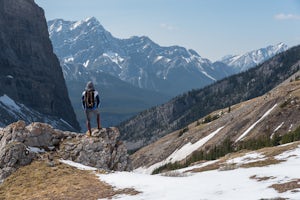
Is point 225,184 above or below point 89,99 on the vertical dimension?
below

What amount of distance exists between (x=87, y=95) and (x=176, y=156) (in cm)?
14213

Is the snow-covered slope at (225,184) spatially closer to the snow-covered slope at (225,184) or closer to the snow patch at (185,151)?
the snow-covered slope at (225,184)

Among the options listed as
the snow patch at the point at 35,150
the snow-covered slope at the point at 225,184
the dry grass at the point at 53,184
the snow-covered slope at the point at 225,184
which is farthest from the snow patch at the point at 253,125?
the dry grass at the point at 53,184

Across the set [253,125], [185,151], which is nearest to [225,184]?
[253,125]

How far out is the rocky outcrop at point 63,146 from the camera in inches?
1264

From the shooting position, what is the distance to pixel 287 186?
803 inches

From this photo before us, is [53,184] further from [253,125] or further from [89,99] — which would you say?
[253,125]

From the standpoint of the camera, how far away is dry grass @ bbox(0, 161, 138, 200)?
2405 centimetres

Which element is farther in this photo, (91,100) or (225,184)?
(91,100)

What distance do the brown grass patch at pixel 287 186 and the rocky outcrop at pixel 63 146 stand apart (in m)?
17.2

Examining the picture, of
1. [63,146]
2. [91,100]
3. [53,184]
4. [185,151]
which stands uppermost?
[185,151]

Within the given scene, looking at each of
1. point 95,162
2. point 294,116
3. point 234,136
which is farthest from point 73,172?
point 234,136

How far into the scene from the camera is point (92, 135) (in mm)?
35844

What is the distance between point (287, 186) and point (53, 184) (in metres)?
15.0
